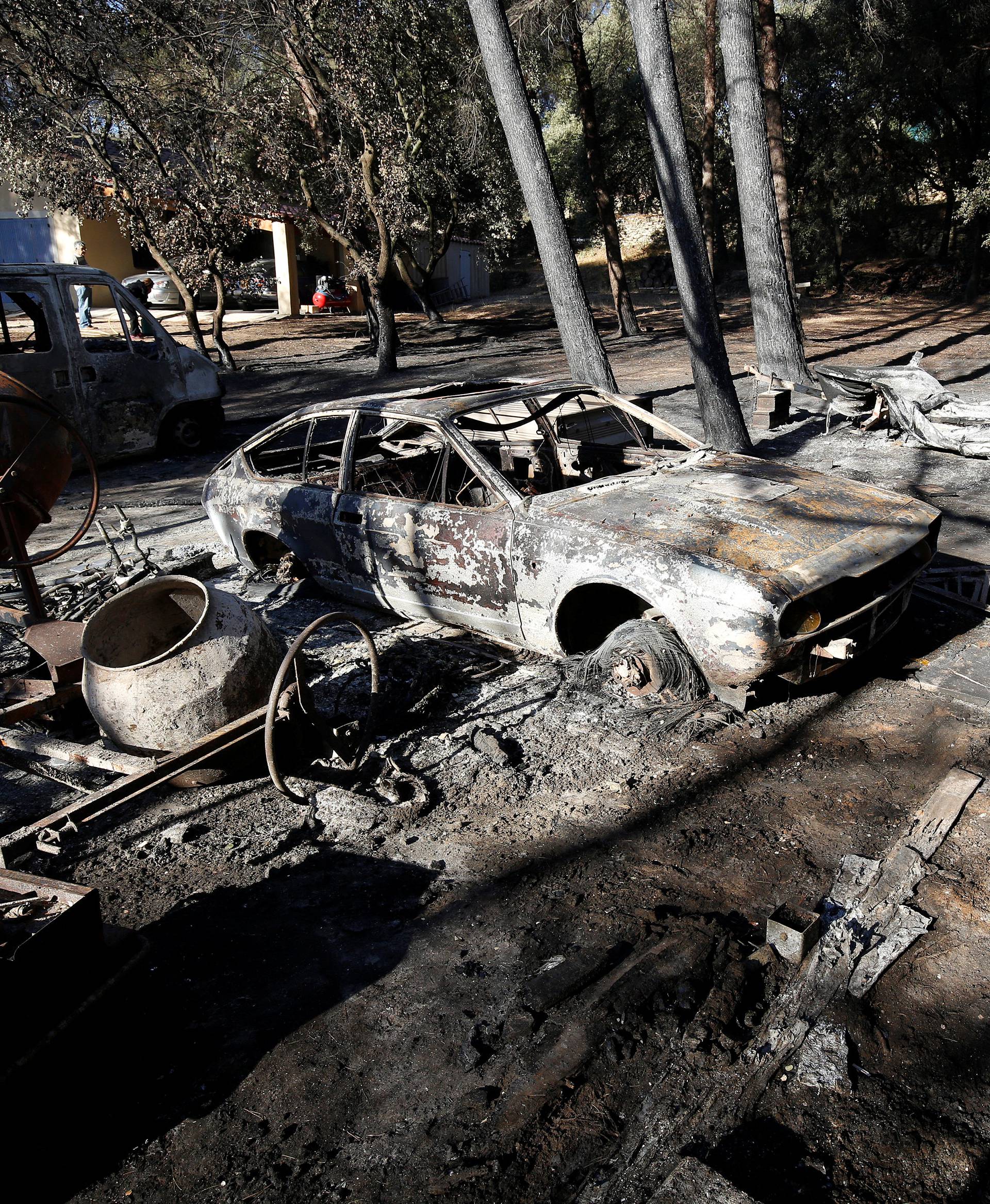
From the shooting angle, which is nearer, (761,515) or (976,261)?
(761,515)

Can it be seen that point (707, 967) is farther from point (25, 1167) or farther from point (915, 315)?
point (915, 315)

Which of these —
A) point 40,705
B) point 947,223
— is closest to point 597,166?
point 947,223

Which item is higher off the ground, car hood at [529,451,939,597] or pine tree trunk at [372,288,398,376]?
pine tree trunk at [372,288,398,376]

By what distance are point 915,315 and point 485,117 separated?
1087 cm

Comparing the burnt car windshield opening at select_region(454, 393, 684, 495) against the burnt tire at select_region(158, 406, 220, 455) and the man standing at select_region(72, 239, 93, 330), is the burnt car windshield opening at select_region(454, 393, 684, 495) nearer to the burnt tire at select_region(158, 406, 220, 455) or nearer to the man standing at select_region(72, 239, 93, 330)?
the burnt tire at select_region(158, 406, 220, 455)

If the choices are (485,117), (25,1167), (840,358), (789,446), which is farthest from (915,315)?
(25,1167)

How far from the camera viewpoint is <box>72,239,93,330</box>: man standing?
46.8 feet

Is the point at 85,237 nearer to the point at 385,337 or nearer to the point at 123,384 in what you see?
the point at 385,337

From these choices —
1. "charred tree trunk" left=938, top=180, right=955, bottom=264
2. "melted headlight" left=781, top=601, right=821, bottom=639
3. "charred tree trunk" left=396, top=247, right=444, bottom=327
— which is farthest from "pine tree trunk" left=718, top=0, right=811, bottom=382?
"charred tree trunk" left=938, top=180, right=955, bottom=264

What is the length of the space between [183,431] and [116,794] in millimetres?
9150

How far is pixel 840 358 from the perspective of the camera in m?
15.9

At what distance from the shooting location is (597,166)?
18953 mm

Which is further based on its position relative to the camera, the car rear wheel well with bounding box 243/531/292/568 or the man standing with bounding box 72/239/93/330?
the man standing with bounding box 72/239/93/330

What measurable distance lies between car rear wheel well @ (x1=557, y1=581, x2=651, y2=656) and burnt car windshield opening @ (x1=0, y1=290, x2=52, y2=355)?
27.5ft
